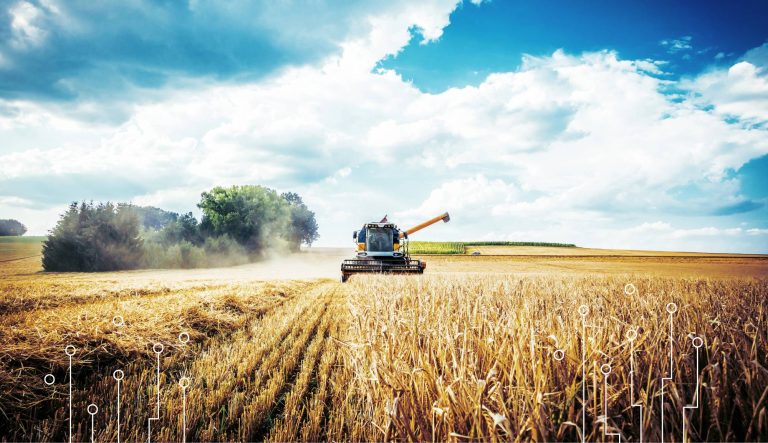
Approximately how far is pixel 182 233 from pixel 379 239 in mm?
36003

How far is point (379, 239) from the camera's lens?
20.9m

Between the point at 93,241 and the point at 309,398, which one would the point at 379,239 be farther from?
the point at 93,241

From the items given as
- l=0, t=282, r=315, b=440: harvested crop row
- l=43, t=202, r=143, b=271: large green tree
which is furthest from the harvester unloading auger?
l=43, t=202, r=143, b=271: large green tree

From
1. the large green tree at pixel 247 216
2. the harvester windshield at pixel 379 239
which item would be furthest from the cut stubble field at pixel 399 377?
the large green tree at pixel 247 216

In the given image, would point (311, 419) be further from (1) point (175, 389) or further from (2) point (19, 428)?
(2) point (19, 428)

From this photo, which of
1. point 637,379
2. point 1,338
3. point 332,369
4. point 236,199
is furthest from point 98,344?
point 236,199

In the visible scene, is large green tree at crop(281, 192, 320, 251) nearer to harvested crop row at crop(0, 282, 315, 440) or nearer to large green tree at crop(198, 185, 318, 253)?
large green tree at crop(198, 185, 318, 253)

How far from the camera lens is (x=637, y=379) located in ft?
7.06

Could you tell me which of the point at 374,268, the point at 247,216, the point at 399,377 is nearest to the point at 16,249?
the point at 247,216

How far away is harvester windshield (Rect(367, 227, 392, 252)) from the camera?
68.3 feet

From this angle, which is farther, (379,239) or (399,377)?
(379,239)

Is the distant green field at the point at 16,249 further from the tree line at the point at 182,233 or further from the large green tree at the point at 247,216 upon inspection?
the large green tree at the point at 247,216

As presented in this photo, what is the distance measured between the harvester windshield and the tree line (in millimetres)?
27102

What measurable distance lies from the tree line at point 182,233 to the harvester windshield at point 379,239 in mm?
27102
